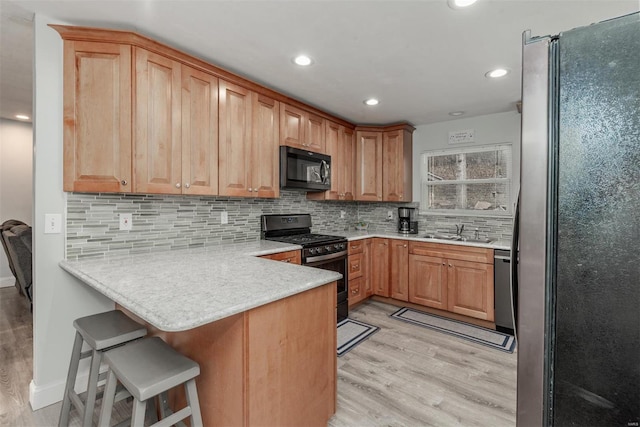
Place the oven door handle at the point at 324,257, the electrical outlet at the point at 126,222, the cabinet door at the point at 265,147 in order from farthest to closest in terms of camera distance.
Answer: the oven door handle at the point at 324,257 < the cabinet door at the point at 265,147 < the electrical outlet at the point at 126,222

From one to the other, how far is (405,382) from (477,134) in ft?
9.88

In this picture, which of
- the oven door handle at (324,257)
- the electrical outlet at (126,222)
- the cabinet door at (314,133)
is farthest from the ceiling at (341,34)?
the oven door handle at (324,257)


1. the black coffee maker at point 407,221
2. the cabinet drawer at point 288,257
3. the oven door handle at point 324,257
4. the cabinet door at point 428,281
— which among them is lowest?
the cabinet door at point 428,281

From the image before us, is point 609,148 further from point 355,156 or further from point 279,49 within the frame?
point 355,156

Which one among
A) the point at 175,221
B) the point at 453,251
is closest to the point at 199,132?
the point at 175,221

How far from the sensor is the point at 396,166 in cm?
407

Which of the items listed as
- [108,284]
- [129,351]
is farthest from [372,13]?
[129,351]

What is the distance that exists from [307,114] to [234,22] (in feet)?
5.03

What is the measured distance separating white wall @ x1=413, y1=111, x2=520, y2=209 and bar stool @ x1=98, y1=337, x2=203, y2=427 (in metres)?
3.63

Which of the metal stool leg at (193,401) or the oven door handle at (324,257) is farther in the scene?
the oven door handle at (324,257)

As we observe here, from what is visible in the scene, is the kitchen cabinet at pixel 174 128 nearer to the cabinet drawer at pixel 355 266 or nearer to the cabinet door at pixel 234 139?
the cabinet door at pixel 234 139

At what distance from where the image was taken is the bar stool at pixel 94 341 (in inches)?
57.2

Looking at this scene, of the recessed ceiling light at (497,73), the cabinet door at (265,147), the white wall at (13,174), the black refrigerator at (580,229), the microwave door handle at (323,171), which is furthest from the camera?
the white wall at (13,174)

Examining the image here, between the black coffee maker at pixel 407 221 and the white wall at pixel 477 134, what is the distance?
196 mm
